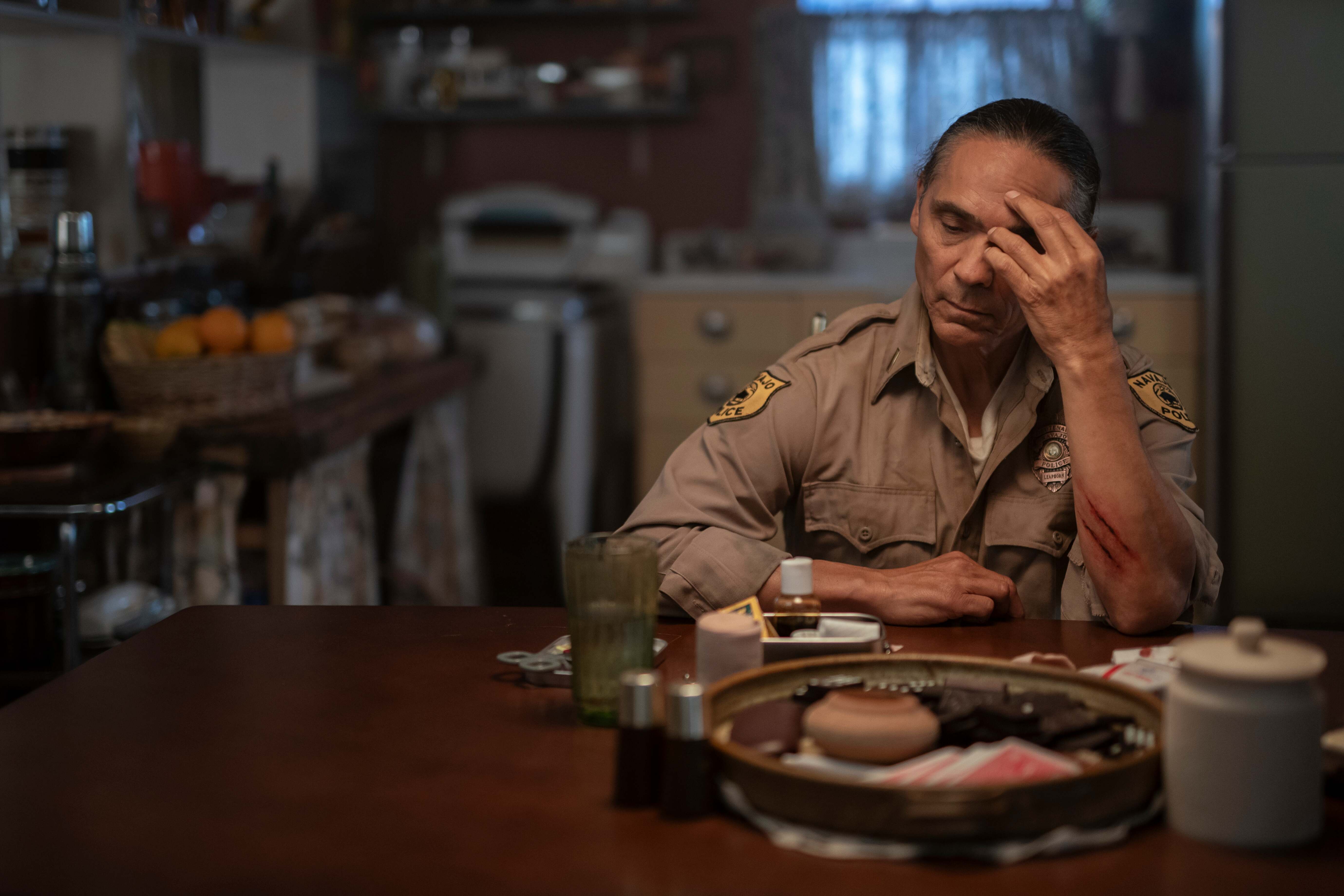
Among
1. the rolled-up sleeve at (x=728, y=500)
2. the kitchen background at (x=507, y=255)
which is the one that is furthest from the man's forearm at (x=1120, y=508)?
the kitchen background at (x=507, y=255)

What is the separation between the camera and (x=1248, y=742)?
2.61ft

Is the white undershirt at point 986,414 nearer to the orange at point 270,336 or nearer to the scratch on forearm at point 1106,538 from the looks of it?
the scratch on forearm at point 1106,538

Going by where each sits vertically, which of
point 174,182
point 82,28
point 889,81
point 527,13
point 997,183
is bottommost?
point 997,183

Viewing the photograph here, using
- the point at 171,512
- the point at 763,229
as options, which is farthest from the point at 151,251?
the point at 763,229

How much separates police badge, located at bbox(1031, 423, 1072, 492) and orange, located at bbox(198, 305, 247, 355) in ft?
4.95

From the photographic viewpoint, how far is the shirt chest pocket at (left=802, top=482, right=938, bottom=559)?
1581 millimetres

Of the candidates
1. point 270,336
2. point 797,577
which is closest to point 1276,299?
point 270,336

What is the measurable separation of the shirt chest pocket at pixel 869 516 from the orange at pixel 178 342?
130 centimetres

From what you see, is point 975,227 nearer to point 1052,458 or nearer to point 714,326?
point 1052,458

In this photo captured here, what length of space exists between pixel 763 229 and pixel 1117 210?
1082 mm

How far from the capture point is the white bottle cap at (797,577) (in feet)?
3.67

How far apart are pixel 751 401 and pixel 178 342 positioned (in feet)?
4.10

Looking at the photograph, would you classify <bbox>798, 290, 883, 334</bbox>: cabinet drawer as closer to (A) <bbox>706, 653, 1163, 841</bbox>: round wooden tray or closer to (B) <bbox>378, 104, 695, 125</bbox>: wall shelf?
(B) <bbox>378, 104, 695, 125</bbox>: wall shelf

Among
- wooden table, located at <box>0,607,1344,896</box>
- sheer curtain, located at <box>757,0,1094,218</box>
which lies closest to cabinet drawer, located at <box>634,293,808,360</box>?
sheer curtain, located at <box>757,0,1094,218</box>
